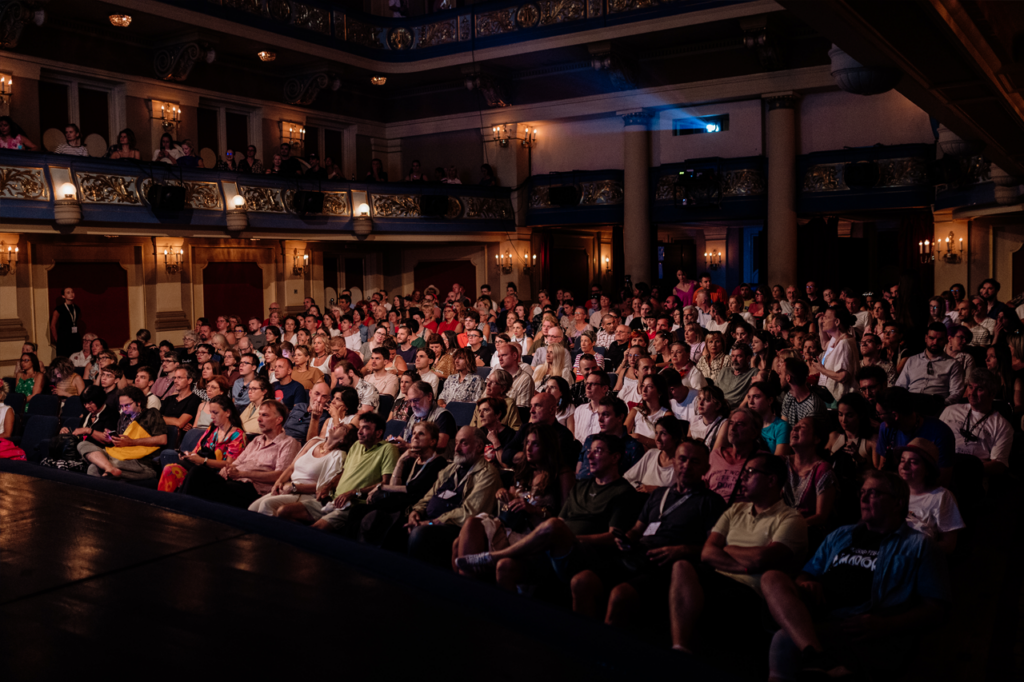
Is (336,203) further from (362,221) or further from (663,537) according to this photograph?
(663,537)

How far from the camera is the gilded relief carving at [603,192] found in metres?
15.4

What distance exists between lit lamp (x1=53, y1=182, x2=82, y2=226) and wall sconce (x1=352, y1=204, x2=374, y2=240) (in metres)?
4.56

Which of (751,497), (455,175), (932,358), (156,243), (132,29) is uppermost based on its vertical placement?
(132,29)

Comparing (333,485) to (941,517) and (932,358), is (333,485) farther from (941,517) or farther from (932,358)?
(932,358)

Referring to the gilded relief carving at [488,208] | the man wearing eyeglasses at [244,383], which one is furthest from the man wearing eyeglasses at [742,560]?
the gilded relief carving at [488,208]

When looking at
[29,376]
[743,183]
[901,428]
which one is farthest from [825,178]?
[29,376]

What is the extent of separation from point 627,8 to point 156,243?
8.43 metres

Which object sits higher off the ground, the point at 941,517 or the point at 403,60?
the point at 403,60

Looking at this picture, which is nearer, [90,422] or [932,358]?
[932,358]

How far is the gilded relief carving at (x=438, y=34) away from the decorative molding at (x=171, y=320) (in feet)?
21.9

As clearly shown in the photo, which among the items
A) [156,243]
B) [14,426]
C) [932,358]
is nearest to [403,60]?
[156,243]

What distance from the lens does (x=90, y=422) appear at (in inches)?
264

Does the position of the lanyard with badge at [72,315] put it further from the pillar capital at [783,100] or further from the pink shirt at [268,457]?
the pillar capital at [783,100]

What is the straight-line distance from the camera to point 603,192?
15461 mm
